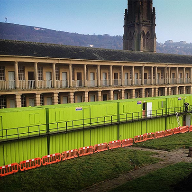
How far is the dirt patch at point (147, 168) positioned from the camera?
1511 cm

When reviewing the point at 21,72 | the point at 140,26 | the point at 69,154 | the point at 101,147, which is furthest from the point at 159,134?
the point at 140,26

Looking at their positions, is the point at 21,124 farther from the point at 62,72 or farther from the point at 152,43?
the point at 152,43

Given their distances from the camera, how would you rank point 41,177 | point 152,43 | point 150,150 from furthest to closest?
point 152,43
point 150,150
point 41,177

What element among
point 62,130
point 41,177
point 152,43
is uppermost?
point 152,43

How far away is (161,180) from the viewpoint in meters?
15.3

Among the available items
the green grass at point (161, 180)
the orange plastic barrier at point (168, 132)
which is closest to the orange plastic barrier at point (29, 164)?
the green grass at point (161, 180)

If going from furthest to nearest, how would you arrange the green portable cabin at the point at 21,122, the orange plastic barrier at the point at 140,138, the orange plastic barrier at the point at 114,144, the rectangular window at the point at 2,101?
the rectangular window at the point at 2,101 < the orange plastic barrier at the point at 140,138 < the orange plastic barrier at the point at 114,144 < the green portable cabin at the point at 21,122

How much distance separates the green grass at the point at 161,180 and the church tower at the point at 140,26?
5950 centimetres

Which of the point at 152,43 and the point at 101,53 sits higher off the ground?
the point at 152,43

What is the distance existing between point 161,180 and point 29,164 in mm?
8842

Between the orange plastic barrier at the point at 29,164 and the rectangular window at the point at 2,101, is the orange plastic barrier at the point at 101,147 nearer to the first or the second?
the orange plastic barrier at the point at 29,164

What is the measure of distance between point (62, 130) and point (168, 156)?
836cm

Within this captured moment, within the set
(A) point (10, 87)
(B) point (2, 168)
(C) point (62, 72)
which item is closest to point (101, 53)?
(C) point (62, 72)

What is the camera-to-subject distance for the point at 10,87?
103 feet
